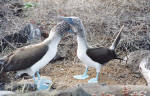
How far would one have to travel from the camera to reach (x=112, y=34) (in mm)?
6070

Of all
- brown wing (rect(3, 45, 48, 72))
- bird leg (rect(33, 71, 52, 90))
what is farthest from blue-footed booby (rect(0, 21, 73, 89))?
bird leg (rect(33, 71, 52, 90))

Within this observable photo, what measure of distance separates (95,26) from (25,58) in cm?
255

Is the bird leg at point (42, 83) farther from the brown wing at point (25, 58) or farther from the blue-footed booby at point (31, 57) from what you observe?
the brown wing at point (25, 58)

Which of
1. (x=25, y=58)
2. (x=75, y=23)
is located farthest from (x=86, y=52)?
(x=25, y=58)

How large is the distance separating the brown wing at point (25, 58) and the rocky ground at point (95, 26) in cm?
71

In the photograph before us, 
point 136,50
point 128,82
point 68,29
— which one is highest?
point 68,29

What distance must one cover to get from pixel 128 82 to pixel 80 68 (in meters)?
0.91

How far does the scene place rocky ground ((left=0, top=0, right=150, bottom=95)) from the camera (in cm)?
498

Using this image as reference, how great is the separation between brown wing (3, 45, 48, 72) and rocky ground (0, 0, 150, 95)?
0.71 metres

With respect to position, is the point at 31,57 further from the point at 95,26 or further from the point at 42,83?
the point at 95,26

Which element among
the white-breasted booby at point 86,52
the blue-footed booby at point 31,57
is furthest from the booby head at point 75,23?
the blue-footed booby at point 31,57

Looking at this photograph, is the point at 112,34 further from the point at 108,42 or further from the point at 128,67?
the point at 128,67

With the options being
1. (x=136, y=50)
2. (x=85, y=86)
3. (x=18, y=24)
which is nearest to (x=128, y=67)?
(x=136, y=50)

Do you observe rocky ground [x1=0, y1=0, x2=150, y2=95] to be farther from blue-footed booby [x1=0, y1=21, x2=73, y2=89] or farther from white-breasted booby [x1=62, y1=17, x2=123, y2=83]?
blue-footed booby [x1=0, y1=21, x2=73, y2=89]
